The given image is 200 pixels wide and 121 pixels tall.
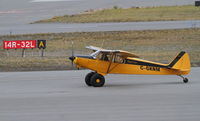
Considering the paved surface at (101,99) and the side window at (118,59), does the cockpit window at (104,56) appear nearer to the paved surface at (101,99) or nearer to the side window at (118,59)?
the side window at (118,59)

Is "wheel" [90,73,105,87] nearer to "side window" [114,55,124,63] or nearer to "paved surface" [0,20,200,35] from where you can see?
"side window" [114,55,124,63]

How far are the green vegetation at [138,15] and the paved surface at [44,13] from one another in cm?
350

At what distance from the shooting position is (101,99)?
16172 millimetres

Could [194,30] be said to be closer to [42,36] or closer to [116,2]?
[42,36]

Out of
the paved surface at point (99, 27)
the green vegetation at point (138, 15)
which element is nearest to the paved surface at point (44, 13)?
the paved surface at point (99, 27)

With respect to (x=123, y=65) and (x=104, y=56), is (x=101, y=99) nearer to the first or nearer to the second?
(x=104, y=56)

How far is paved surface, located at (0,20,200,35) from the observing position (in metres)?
41.3

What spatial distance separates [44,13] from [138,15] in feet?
48.2

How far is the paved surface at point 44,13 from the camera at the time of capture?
42.8 m

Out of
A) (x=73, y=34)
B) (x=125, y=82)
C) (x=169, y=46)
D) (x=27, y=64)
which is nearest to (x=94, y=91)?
(x=125, y=82)

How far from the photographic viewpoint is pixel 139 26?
42.4 metres

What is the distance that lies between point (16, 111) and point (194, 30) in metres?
26.5

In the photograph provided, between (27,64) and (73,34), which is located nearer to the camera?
(27,64)

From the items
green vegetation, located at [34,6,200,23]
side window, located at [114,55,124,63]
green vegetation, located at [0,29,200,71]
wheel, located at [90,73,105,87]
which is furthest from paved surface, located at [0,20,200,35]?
wheel, located at [90,73,105,87]
